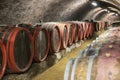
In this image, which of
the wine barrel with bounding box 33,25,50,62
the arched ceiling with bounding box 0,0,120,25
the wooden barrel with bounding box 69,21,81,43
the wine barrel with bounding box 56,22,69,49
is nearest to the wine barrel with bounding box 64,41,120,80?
the wine barrel with bounding box 33,25,50,62

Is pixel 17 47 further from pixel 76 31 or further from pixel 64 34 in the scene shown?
pixel 76 31

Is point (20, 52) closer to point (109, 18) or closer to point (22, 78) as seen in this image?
point (22, 78)

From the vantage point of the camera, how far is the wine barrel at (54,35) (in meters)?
6.11

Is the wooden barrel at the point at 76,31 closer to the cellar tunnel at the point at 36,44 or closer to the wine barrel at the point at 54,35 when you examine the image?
the cellar tunnel at the point at 36,44

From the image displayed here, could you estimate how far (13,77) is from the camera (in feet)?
14.2

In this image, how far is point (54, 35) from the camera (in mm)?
6324

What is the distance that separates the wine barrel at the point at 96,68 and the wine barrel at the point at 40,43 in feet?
9.69

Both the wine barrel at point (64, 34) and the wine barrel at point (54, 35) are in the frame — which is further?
the wine barrel at point (64, 34)

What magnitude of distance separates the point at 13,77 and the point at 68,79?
2.46m

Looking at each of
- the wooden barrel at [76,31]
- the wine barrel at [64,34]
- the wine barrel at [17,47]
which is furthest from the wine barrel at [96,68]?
the wooden barrel at [76,31]

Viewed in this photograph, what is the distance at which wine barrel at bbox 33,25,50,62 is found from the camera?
201 inches

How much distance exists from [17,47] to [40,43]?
48.0 inches

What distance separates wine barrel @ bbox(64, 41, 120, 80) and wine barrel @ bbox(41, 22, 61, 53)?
3934 mm

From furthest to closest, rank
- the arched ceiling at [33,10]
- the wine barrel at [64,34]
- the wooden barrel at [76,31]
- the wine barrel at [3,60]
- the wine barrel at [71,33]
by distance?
1. the arched ceiling at [33,10]
2. the wooden barrel at [76,31]
3. the wine barrel at [71,33]
4. the wine barrel at [64,34]
5. the wine barrel at [3,60]
